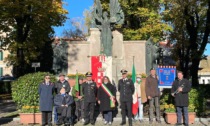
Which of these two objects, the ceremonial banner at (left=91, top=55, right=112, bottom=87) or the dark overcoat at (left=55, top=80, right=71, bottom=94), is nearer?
the dark overcoat at (left=55, top=80, right=71, bottom=94)

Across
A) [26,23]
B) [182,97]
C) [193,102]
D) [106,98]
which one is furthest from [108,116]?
[26,23]

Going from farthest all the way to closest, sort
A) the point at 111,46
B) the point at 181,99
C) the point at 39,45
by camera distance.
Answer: the point at 39,45 < the point at 111,46 < the point at 181,99

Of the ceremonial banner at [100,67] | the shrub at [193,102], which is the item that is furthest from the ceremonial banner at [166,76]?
the ceremonial banner at [100,67]

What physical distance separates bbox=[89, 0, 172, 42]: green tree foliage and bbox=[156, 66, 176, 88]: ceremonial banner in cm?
1750

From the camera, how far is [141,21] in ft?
114

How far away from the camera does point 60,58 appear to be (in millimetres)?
21938

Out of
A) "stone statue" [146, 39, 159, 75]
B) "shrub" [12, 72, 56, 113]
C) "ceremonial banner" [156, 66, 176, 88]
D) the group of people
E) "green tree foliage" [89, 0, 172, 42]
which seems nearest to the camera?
the group of people

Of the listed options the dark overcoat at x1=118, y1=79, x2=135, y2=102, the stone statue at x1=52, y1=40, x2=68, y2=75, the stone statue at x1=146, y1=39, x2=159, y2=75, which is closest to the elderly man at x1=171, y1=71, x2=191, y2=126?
the dark overcoat at x1=118, y1=79, x2=135, y2=102

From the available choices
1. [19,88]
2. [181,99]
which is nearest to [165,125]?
[181,99]

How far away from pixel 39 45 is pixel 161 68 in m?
16.5

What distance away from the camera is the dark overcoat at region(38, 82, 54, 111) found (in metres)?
11.8

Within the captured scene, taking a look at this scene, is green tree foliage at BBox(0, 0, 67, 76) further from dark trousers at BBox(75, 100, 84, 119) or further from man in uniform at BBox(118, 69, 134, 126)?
man in uniform at BBox(118, 69, 134, 126)

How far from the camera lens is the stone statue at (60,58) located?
2146 centimetres

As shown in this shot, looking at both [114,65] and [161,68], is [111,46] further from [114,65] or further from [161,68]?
[161,68]
